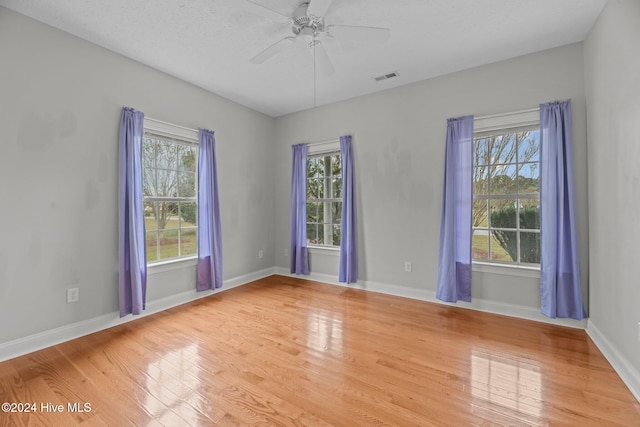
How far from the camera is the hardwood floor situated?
1612 millimetres

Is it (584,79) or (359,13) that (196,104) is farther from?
(584,79)

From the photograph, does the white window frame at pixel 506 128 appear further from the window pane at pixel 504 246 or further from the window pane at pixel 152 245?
the window pane at pixel 152 245

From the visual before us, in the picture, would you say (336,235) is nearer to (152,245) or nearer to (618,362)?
(152,245)

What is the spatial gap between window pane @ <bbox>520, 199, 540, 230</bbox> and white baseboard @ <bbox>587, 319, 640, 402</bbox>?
1.02 metres

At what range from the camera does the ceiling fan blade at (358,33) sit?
2133 mm

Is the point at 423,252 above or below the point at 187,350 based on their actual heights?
above

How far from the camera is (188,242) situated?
3.67 metres

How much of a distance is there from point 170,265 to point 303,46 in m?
2.95

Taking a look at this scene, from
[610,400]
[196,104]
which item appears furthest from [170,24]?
[610,400]

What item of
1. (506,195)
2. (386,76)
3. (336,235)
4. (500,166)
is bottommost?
(336,235)

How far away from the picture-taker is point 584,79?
8.87 ft

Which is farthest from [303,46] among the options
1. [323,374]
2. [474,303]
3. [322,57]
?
[474,303]

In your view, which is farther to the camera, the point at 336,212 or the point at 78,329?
the point at 336,212

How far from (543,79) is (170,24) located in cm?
370
